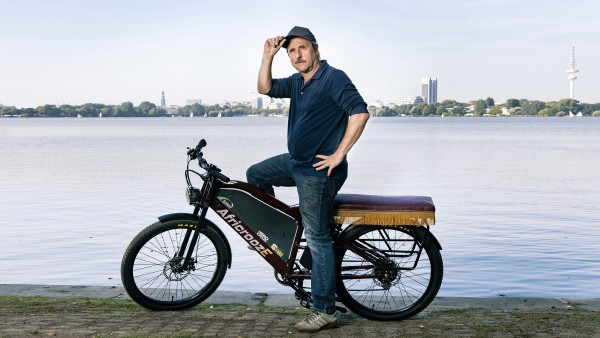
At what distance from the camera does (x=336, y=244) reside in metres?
6.19

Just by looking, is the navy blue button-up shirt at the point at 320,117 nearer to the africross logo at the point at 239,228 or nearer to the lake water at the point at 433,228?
the africross logo at the point at 239,228

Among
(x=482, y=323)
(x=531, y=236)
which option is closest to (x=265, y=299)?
(x=482, y=323)

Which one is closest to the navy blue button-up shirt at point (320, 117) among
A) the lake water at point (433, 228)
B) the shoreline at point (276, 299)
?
the shoreline at point (276, 299)

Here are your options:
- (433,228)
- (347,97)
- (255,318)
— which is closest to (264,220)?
(255,318)

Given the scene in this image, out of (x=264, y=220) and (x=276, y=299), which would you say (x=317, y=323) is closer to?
(x=264, y=220)

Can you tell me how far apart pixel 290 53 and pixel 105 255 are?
6.93m

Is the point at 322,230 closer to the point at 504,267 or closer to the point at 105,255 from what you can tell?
the point at 504,267

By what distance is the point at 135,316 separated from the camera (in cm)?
618

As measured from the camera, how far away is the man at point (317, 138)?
571 centimetres

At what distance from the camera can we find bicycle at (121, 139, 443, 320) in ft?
20.3

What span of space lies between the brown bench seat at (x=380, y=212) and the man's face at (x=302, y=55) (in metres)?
1.00

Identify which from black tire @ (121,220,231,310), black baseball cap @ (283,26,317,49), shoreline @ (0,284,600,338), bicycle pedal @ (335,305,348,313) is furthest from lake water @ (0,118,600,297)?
black baseball cap @ (283,26,317,49)

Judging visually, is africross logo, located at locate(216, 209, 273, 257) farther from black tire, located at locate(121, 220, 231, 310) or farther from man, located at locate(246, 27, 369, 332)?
man, located at locate(246, 27, 369, 332)

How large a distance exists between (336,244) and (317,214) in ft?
1.30
